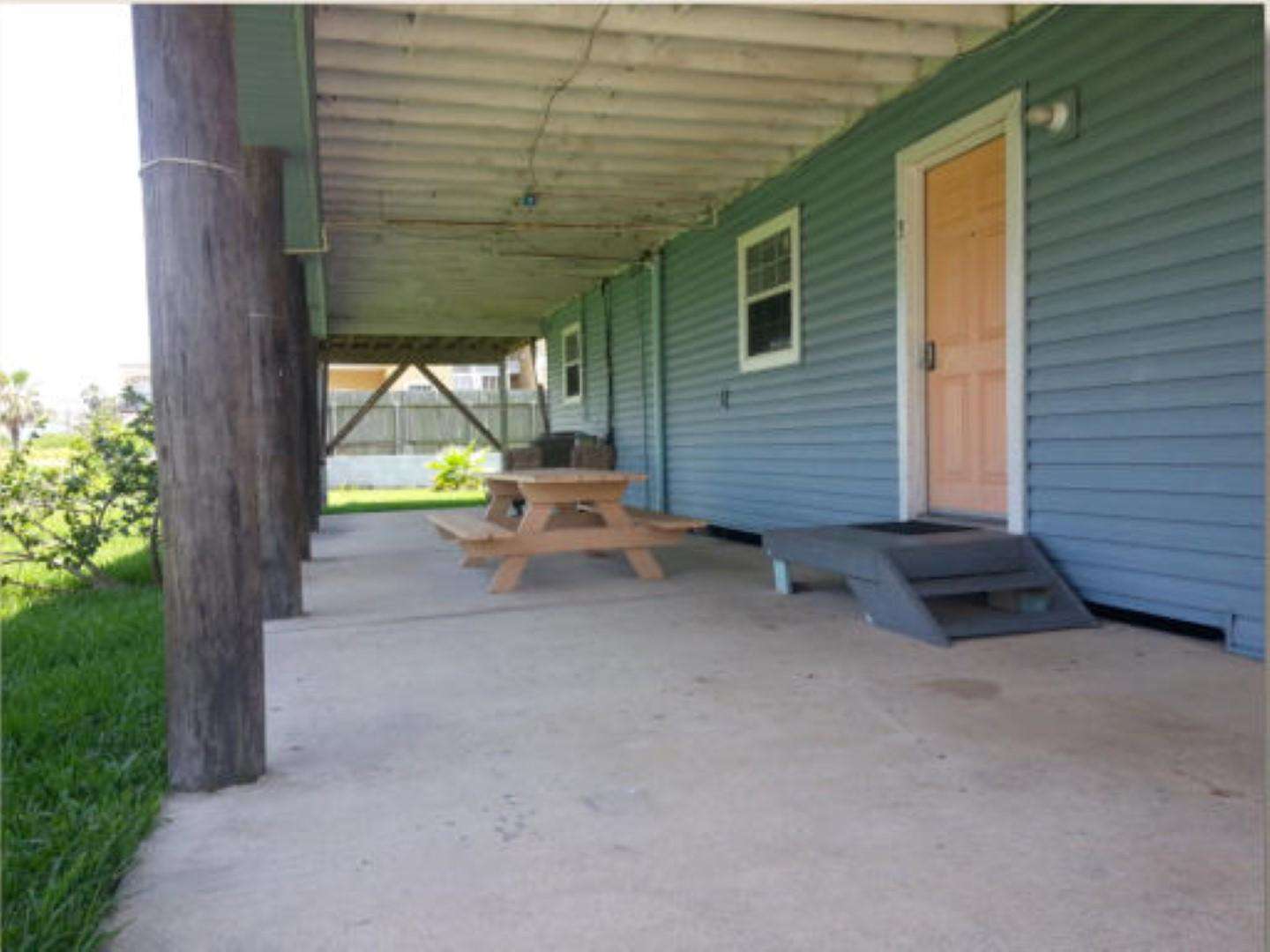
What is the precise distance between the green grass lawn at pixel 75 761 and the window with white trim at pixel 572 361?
8033 millimetres

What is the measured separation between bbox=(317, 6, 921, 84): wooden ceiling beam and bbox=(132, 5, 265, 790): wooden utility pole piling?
2.18m

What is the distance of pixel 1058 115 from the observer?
4023 mm

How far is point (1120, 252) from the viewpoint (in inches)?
149

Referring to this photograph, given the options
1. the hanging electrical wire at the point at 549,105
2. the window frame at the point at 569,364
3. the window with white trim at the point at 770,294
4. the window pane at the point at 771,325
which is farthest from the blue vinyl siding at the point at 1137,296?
the window frame at the point at 569,364

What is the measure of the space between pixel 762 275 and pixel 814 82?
2.01 m

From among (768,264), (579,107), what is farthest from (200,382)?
(768,264)

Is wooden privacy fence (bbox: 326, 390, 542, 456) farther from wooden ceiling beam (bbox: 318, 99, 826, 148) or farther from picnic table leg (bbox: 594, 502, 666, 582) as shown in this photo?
picnic table leg (bbox: 594, 502, 666, 582)

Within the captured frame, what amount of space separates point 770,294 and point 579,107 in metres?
2.15

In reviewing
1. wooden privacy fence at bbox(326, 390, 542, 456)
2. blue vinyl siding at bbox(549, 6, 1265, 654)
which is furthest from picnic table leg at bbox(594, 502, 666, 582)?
wooden privacy fence at bbox(326, 390, 542, 456)

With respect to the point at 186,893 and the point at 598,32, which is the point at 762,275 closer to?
the point at 598,32

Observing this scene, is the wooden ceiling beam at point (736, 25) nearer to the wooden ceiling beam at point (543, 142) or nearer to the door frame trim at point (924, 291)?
the door frame trim at point (924, 291)

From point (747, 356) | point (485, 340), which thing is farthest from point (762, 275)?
point (485, 340)

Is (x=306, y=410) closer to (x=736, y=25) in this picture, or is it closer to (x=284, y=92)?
(x=284, y=92)

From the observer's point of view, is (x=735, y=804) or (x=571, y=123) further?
(x=571, y=123)
